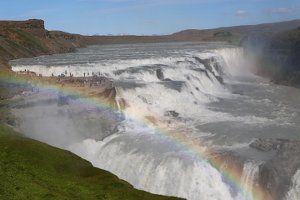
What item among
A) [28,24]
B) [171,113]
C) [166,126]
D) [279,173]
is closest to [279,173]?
[279,173]

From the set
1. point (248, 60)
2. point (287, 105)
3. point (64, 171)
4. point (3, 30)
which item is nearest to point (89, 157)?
point (64, 171)

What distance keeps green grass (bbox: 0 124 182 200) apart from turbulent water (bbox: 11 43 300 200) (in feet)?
17.4

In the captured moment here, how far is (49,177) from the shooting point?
54.4 feet

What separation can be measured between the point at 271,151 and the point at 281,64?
43073 mm

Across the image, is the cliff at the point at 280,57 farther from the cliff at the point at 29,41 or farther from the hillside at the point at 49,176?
the hillside at the point at 49,176

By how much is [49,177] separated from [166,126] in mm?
16013

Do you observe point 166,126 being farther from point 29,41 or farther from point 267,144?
point 29,41

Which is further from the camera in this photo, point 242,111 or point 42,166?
point 242,111

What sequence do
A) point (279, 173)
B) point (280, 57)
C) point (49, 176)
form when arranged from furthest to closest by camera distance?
point (280, 57) → point (279, 173) → point (49, 176)

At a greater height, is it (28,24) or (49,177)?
(28,24)

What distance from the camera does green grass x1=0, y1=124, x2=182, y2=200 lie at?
14633 mm

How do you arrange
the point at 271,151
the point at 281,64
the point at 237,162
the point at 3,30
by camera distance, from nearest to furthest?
the point at 237,162
the point at 271,151
the point at 281,64
the point at 3,30

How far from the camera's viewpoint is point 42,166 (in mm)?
17953

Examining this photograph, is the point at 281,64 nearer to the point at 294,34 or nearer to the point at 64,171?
the point at 294,34
